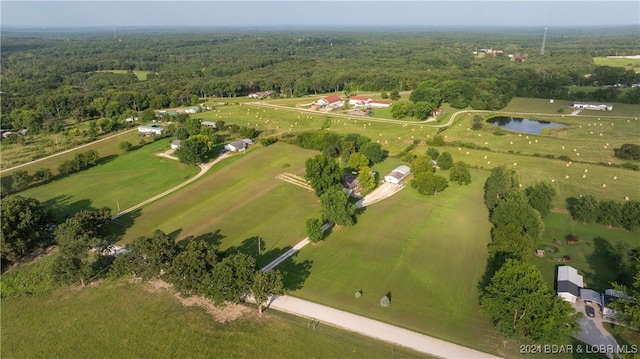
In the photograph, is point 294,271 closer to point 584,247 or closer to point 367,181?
point 367,181

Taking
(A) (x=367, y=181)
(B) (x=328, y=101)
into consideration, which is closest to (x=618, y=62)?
(B) (x=328, y=101)


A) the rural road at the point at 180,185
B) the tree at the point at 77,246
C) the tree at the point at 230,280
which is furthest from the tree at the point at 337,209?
the rural road at the point at 180,185

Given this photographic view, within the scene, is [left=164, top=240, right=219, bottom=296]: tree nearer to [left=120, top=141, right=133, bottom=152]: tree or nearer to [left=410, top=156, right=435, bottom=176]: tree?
[left=410, top=156, right=435, bottom=176]: tree

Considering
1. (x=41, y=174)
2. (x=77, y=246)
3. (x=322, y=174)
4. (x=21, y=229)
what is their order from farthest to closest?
1. (x=41, y=174)
2. (x=322, y=174)
3. (x=21, y=229)
4. (x=77, y=246)

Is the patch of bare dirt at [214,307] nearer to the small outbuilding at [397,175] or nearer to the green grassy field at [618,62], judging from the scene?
the small outbuilding at [397,175]

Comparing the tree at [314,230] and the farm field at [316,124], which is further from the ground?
the farm field at [316,124]

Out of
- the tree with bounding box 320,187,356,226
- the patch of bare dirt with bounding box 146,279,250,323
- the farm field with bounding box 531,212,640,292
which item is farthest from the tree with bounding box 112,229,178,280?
the farm field with bounding box 531,212,640,292
